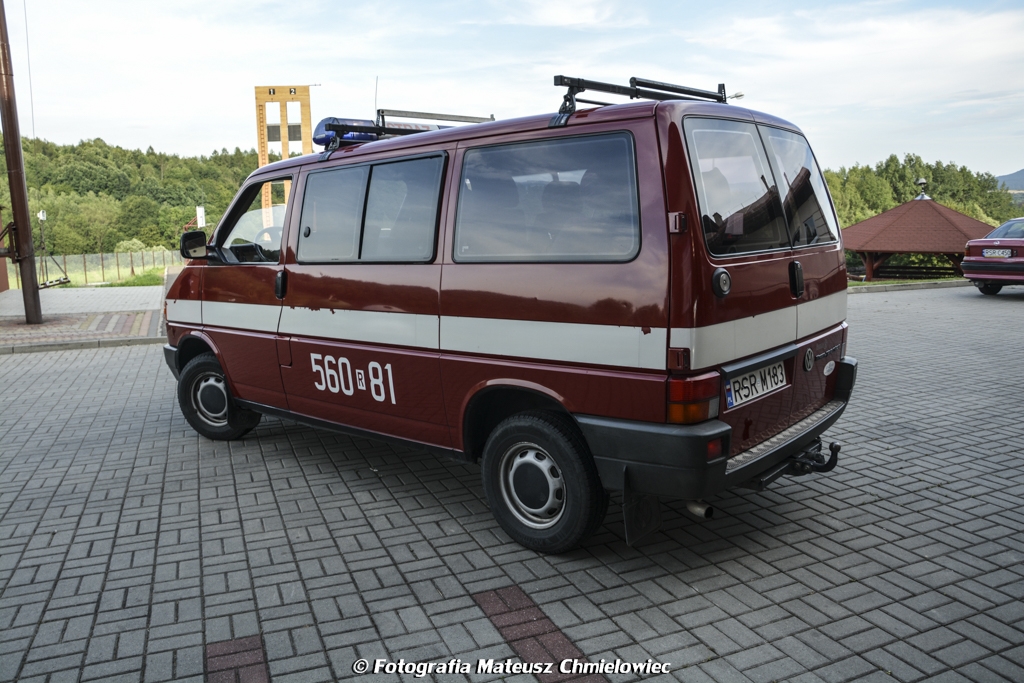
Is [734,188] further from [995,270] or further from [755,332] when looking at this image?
[995,270]

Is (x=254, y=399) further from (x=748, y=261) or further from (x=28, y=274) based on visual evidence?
(x=28, y=274)

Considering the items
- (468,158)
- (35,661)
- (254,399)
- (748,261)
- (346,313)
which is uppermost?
(468,158)

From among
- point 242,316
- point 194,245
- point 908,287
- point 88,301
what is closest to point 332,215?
point 242,316

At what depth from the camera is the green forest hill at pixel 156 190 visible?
77500 mm

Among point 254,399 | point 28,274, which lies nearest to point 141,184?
point 28,274

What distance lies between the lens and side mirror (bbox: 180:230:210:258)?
550 cm

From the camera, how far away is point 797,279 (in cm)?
394

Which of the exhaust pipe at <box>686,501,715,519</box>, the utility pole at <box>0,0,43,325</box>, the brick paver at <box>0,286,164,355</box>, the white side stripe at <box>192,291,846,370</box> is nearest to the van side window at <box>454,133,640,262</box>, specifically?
the white side stripe at <box>192,291,846,370</box>

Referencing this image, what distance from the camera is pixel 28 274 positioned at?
1278 cm

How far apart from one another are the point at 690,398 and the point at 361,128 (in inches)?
126

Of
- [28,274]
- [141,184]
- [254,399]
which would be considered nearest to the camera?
[254,399]

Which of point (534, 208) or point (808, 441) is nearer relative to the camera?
point (534, 208)

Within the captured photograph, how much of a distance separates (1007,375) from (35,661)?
8675mm

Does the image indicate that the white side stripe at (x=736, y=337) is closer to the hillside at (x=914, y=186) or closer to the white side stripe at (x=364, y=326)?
the white side stripe at (x=364, y=326)
